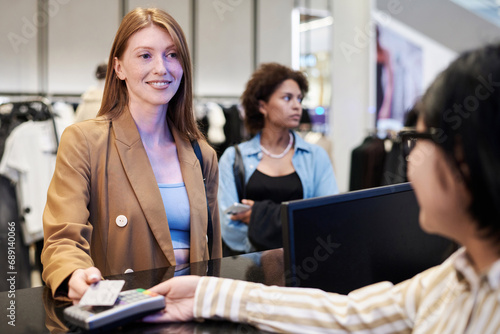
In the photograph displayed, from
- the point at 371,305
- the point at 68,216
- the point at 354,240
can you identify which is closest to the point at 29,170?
the point at 68,216

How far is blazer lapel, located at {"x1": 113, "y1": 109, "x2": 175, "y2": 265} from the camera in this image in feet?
6.05

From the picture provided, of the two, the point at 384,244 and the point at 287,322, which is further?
the point at 384,244

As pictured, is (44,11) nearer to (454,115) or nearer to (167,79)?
(167,79)

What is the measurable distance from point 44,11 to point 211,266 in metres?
5.16

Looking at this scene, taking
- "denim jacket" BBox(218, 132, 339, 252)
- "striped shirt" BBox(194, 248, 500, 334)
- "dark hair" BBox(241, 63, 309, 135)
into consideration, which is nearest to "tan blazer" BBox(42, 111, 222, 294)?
"striped shirt" BBox(194, 248, 500, 334)

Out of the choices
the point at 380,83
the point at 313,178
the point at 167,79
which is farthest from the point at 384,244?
the point at 380,83

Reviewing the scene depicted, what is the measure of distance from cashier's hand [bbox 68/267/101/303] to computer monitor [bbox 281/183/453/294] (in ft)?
1.59

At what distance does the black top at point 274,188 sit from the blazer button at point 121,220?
1.56 metres

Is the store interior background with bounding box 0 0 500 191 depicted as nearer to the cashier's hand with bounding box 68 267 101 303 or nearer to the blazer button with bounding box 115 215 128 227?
the blazer button with bounding box 115 215 128 227

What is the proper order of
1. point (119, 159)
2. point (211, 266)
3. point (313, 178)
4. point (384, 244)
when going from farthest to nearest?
point (313, 178) → point (119, 159) → point (211, 266) → point (384, 244)

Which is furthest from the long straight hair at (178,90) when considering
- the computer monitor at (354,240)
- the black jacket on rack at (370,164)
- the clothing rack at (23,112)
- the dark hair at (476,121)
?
the black jacket on rack at (370,164)

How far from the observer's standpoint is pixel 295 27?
7.95 metres

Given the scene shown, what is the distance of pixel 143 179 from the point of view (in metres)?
1.88

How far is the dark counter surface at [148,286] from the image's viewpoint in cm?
110
